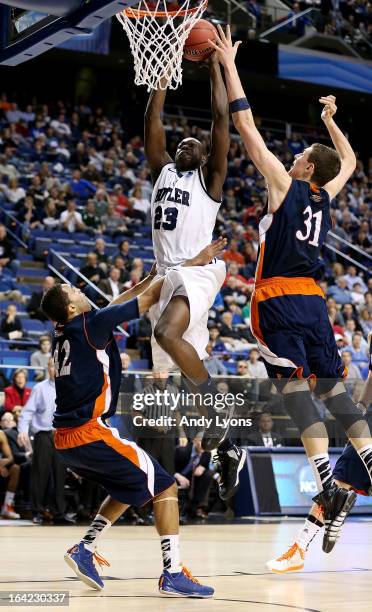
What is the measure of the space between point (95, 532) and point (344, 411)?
173 centimetres

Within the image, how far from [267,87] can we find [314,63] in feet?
8.05

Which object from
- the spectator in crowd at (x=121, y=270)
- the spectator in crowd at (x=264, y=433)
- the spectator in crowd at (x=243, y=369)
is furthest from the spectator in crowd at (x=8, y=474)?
the spectator in crowd at (x=121, y=270)

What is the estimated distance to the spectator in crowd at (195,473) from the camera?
1209cm

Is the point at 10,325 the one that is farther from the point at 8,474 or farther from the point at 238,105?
the point at 238,105

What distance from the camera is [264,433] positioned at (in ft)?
42.2

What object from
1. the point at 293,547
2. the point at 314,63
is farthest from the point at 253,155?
the point at 314,63

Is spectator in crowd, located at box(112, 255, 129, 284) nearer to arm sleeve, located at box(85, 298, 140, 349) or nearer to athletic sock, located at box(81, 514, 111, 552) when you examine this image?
athletic sock, located at box(81, 514, 111, 552)

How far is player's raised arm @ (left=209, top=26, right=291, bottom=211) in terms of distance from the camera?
5953mm

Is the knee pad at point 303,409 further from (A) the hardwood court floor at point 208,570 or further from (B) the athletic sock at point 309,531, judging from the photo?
(A) the hardwood court floor at point 208,570

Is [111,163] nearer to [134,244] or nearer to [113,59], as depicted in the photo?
[134,244]

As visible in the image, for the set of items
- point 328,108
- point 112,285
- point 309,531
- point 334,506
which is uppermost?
point 328,108

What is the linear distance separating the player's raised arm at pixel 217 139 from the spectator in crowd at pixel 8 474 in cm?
570

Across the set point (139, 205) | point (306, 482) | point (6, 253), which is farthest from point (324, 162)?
point (139, 205)

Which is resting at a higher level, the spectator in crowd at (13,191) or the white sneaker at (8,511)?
the spectator in crowd at (13,191)
